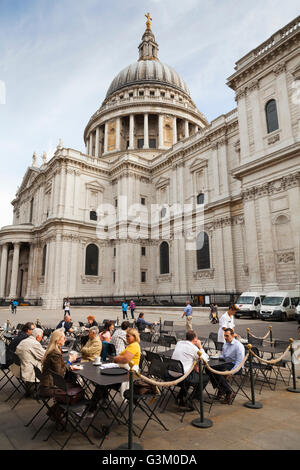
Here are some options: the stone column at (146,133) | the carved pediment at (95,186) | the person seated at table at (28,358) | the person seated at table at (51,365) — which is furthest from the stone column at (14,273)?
the person seated at table at (51,365)

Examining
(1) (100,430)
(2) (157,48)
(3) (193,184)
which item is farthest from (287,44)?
(2) (157,48)

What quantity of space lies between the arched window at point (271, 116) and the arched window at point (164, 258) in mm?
19502

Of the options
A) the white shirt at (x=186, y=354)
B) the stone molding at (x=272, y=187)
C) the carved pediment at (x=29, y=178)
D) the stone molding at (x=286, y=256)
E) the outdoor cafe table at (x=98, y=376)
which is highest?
the carved pediment at (x=29, y=178)

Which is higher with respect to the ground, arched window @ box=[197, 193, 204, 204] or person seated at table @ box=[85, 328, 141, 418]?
arched window @ box=[197, 193, 204, 204]

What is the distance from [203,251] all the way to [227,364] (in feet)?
90.5

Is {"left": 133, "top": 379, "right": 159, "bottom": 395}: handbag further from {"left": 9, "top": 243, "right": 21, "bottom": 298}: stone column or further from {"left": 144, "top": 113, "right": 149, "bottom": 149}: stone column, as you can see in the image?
{"left": 144, "top": 113, "right": 149, "bottom": 149}: stone column

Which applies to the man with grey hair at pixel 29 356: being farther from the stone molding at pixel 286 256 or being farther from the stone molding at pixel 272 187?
the stone molding at pixel 272 187

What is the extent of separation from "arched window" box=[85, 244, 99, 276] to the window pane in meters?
26.3

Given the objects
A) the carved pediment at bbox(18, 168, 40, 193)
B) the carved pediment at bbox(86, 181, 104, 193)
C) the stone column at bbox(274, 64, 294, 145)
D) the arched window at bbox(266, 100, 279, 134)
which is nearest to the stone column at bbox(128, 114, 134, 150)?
the carved pediment at bbox(86, 181, 104, 193)

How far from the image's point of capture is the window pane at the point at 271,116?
23.6 metres

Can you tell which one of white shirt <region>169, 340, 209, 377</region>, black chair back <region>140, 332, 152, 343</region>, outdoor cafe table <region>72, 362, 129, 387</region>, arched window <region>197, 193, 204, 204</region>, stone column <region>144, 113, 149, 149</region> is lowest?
black chair back <region>140, 332, 152, 343</region>

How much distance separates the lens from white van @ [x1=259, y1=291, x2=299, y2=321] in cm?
1856

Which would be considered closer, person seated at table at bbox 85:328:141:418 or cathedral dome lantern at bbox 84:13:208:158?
person seated at table at bbox 85:328:141:418

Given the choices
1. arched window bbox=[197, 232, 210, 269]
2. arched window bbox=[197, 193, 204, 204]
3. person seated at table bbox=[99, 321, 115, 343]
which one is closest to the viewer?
person seated at table bbox=[99, 321, 115, 343]
